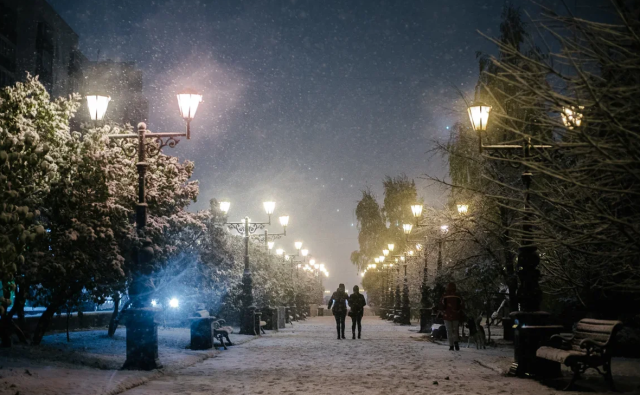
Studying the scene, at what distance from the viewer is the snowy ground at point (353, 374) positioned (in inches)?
472

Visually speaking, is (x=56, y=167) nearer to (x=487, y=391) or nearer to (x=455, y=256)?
(x=487, y=391)

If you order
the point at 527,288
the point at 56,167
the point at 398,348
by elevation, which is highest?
the point at 56,167

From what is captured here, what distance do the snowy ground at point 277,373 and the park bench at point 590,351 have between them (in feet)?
1.16

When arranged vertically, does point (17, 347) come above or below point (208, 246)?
below

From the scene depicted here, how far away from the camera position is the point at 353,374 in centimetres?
1455

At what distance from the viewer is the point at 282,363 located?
674 inches

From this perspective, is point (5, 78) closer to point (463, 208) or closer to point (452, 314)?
point (463, 208)

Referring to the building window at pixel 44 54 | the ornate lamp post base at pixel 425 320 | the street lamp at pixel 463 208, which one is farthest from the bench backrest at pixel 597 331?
the building window at pixel 44 54

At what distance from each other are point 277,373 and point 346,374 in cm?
138

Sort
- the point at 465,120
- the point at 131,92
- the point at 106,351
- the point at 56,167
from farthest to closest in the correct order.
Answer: the point at 131,92, the point at 465,120, the point at 106,351, the point at 56,167

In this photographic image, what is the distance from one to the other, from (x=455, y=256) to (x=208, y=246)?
14.0 m

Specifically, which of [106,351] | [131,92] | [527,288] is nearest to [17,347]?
[106,351]

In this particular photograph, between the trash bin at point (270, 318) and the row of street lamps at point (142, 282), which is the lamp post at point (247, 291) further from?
the row of street lamps at point (142, 282)

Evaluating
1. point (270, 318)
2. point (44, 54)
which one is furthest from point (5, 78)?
point (270, 318)
